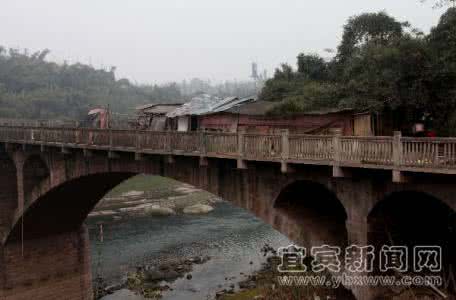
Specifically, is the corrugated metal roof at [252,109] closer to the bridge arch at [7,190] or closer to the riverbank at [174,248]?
the riverbank at [174,248]

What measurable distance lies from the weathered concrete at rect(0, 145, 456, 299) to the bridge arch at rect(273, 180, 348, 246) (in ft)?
0.13

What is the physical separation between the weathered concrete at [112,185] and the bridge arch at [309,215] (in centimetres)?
4

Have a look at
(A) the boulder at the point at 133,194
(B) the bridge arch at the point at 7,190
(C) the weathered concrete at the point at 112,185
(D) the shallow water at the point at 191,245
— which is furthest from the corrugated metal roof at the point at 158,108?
(A) the boulder at the point at 133,194

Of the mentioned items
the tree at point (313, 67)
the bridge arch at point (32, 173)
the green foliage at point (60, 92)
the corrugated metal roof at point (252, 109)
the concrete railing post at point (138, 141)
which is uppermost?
the green foliage at point (60, 92)

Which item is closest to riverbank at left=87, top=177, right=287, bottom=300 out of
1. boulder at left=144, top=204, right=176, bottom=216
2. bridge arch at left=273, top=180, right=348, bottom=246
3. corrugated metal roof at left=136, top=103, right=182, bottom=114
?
boulder at left=144, top=204, right=176, bottom=216

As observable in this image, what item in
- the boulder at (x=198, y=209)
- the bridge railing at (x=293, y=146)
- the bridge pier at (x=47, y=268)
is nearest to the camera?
the bridge railing at (x=293, y=146)

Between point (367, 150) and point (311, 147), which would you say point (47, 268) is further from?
point (367, 150)

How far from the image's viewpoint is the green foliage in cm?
10694

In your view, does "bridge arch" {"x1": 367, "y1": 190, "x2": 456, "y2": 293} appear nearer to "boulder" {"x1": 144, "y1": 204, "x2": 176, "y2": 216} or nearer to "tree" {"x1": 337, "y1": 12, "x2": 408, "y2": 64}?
"tree" {"x1": 337, "y1": 12, "x2": 408, "y2": 64}

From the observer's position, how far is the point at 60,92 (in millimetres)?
118438

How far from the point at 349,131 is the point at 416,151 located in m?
7.83

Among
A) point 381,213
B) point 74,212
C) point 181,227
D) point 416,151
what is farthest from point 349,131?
point 181,227

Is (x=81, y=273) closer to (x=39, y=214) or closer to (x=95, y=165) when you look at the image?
(x=39, y=214)

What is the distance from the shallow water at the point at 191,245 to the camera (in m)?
35.9
